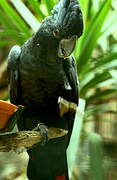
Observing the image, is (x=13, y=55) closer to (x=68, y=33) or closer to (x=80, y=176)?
(x=68, y=33)

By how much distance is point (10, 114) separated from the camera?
0.73 m

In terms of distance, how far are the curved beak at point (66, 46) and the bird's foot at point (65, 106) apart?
0.47 ft

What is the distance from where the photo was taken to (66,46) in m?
0.81

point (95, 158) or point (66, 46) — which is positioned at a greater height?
point (66, 46)

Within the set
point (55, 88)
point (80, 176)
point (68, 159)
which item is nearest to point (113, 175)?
point (80, 176)

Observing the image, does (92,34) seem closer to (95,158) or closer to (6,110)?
(95,158)

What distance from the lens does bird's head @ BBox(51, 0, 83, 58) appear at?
79 centimetres

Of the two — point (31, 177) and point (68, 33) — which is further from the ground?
point (68, 33)

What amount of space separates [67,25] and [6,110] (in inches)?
9.7

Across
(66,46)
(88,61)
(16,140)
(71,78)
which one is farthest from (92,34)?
(16,140)

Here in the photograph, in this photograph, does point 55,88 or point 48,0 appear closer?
point 55,88

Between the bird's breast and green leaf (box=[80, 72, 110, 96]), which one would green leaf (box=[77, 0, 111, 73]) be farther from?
the bird's breast

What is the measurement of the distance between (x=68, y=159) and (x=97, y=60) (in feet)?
1.89

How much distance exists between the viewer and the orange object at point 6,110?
70 cm
